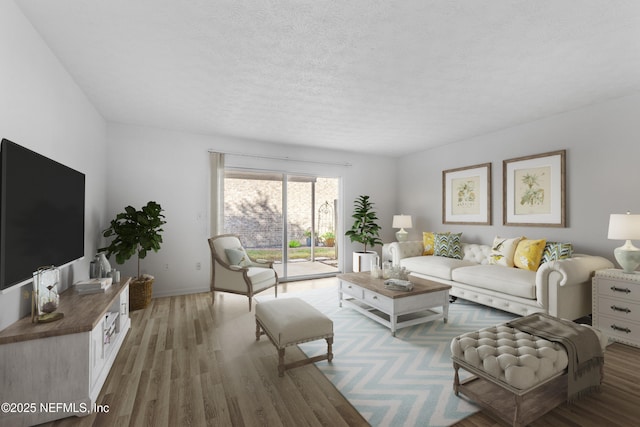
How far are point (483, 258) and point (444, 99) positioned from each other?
8.55 ft

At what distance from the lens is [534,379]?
166 cm

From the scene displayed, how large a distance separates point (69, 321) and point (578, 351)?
341 cm

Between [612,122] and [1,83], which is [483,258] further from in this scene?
[1,83]

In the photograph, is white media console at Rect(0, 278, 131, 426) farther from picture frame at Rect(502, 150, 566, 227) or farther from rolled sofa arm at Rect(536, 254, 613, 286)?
picture frame at Rect(502, 150, 566, 227)

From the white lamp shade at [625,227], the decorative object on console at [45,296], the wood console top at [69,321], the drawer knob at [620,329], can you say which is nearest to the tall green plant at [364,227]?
the white lamp shade at [625,227]

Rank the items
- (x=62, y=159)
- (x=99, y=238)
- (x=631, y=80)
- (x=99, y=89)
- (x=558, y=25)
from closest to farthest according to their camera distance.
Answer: (x=558, y=25)
(x=62, y=159)
(x=631, y=80)
(x=99, y=89)
(x=99, y=238)

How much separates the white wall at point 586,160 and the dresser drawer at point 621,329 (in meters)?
0.95

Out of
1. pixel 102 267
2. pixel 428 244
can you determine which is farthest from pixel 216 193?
pixel 428 244

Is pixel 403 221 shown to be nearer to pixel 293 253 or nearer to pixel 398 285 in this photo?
pixel 293 253

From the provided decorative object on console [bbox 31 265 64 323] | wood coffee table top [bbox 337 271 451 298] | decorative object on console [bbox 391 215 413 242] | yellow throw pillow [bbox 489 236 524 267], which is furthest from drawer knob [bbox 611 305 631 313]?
decorative object on console [bbox 31 265 64 323]

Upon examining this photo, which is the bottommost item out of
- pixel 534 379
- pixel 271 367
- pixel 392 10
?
pixel 271 367

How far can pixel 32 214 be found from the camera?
72.9 inches

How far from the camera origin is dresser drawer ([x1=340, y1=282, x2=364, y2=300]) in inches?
137

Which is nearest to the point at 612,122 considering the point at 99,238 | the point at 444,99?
the point at 444,99
